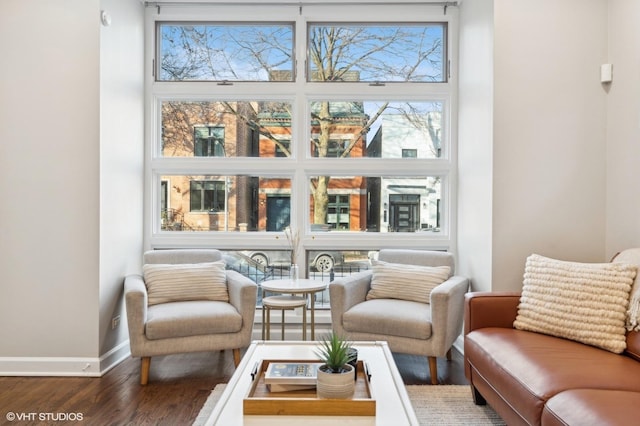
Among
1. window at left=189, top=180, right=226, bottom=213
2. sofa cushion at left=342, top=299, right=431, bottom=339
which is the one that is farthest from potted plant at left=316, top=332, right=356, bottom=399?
window at left=189, top=180, right=226, bottom=213

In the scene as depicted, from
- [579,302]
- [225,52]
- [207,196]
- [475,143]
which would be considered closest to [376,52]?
[475,143]

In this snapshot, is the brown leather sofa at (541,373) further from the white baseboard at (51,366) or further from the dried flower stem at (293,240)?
the white baseboard at (51,366)

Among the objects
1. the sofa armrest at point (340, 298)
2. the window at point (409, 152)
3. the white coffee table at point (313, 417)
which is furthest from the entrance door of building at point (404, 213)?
the white coffee table at point (313, 417)

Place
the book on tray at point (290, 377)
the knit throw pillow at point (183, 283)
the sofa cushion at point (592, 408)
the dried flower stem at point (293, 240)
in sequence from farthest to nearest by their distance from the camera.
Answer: the dried flower stem at point (293, 240), the knit throw pillow at point (183, 283), the book on tray at point (290, 377), the sofa cushion at point (592, 408)

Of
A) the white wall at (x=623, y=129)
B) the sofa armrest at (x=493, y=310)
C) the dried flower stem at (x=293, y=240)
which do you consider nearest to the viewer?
the sofa armrest at (x=493, y=310)

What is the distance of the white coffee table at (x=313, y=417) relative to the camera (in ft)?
5.04

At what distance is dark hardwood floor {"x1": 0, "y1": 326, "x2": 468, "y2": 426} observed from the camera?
2463 millimetres

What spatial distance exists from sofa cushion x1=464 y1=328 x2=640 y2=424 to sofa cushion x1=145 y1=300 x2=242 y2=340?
154 centimetres

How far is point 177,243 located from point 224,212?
1.59ft

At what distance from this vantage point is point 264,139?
3967mm

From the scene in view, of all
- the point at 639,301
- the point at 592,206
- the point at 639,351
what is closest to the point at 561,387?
the point at 639,351

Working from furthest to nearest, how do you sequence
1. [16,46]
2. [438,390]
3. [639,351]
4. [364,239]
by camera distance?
1. [364,239]
2. [16,46]
3. [438,390]
4. [639,351]

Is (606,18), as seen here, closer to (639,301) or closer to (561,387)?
(639,301)

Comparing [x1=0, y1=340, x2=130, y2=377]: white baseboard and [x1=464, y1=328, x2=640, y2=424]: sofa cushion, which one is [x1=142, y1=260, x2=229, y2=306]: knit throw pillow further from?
[x1=464, y1=328, x2=640, y2=424]: sofa cushion
